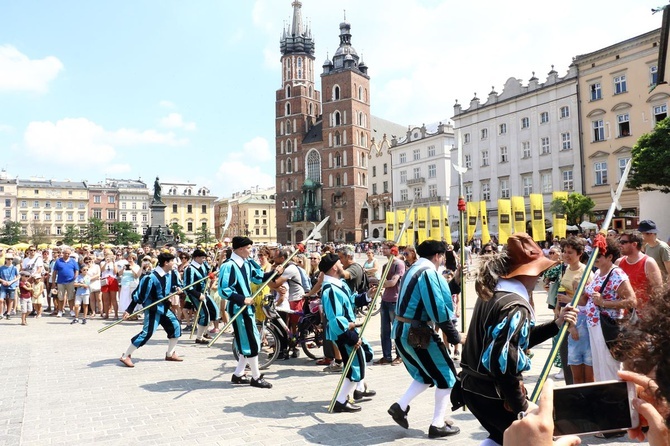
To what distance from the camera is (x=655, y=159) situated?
22.2m

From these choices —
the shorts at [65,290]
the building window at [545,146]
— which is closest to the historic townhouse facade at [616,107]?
the building window at [545,146]

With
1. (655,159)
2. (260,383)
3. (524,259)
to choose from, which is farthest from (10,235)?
(524,259)

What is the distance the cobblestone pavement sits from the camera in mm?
4965

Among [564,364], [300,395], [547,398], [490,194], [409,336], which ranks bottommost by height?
[300,395]

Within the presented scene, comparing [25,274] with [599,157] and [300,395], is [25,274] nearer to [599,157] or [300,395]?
[300,395]

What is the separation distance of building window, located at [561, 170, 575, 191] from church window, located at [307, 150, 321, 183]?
4735cm

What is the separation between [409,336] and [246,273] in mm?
3053

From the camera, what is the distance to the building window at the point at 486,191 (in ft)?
143

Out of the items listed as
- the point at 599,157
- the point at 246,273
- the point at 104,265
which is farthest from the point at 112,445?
the point at 599,157

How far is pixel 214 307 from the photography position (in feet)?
35.1

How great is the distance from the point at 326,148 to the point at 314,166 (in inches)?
163

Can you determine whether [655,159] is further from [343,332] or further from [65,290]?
[65,290]

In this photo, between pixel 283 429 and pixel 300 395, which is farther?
pixel 300 395

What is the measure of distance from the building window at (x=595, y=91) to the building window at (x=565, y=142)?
3163 millimetres
